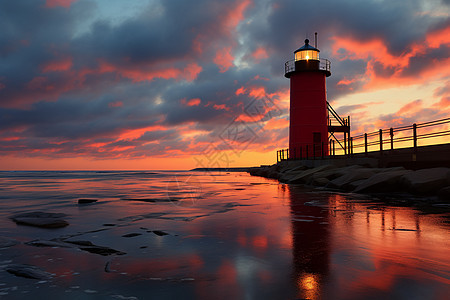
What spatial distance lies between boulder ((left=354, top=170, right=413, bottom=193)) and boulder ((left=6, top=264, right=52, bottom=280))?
9290 mm

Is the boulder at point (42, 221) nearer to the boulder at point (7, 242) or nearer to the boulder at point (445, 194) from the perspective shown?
the boulder at point (7, 242)

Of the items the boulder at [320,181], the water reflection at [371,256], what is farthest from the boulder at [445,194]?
the boulder at [320,181]

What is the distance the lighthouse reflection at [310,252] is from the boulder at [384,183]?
4.35m

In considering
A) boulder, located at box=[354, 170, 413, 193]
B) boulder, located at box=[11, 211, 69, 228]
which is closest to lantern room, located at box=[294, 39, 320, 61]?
boulder, located at box=[354, 170, 413, 193]

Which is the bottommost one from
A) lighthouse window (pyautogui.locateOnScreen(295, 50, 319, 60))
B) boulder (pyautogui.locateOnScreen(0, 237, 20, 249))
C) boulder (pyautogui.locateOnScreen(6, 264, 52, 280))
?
boulder (pyautogui.locateOnScreen(6, 264, 52, 280))

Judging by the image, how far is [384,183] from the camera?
977cm

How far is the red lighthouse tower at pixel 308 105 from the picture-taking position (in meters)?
23.6

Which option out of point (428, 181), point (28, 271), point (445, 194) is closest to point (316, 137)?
point (428, 181)

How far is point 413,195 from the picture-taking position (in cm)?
902

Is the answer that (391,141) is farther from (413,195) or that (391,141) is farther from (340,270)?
(340,270)

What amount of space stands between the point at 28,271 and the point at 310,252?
9.00 ft

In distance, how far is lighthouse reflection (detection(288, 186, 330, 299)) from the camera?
2.56 m

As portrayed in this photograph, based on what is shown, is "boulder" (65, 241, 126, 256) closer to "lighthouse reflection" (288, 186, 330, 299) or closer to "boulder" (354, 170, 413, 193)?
"lighthouse reflection" (288, 186, 330, 299)

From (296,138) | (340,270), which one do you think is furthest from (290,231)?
(296,138)
